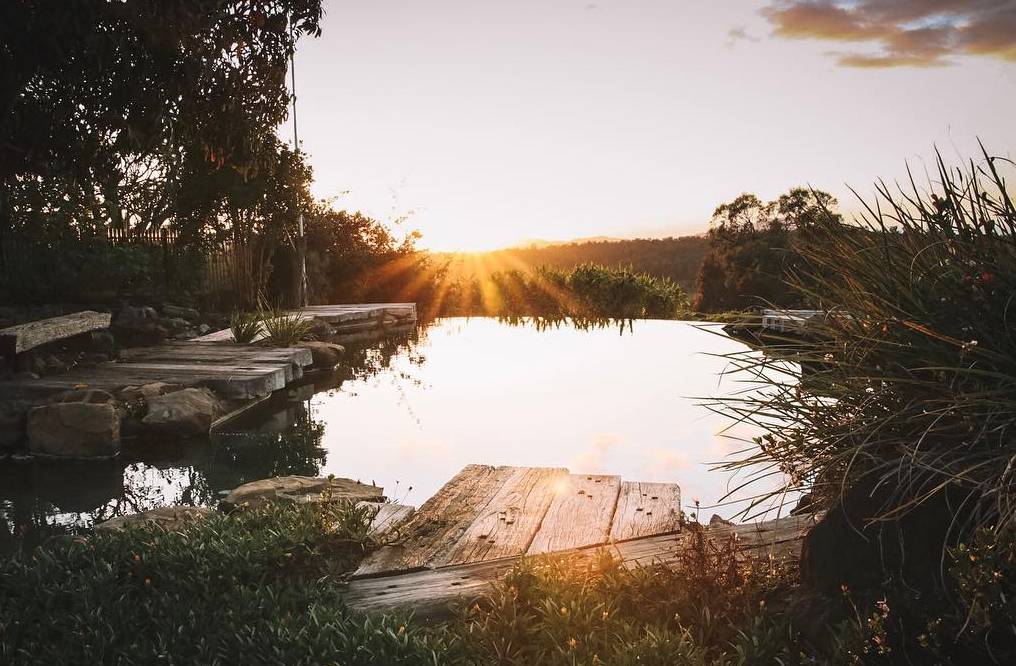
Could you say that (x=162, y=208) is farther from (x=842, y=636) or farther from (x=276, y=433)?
(x=842, y=636)

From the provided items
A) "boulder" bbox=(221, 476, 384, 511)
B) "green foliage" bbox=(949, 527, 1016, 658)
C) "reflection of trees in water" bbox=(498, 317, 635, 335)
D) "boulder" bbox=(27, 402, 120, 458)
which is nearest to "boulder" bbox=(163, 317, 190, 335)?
"reflection of trees in water" bbox=(498, 317, 635, 335)

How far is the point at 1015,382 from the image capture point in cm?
161

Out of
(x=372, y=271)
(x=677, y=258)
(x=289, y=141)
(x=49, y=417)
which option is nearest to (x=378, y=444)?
(x=49, y=417)

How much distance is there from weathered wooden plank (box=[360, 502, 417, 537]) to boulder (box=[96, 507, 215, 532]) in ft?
2.38

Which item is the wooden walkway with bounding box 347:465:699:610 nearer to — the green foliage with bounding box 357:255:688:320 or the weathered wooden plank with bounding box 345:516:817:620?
the weathered wooden plank with bounding box 345:516:817:620

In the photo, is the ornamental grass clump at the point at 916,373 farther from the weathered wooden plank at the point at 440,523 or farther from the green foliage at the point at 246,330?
the green foliage at the point at 246,330

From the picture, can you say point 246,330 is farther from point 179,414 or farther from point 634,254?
point 634,254

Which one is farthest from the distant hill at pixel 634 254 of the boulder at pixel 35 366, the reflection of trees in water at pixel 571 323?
the boulder at pixel 35 366

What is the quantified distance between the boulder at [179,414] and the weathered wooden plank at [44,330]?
1.47m

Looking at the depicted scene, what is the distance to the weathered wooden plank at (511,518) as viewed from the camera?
2502mm

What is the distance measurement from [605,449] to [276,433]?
231 centimetres

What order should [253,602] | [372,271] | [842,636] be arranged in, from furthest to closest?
1. [372,271]
2. [253,602]
3. [842,636]

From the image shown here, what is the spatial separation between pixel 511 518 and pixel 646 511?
1.65 feet

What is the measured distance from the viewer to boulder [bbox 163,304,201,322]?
33.9 ft
